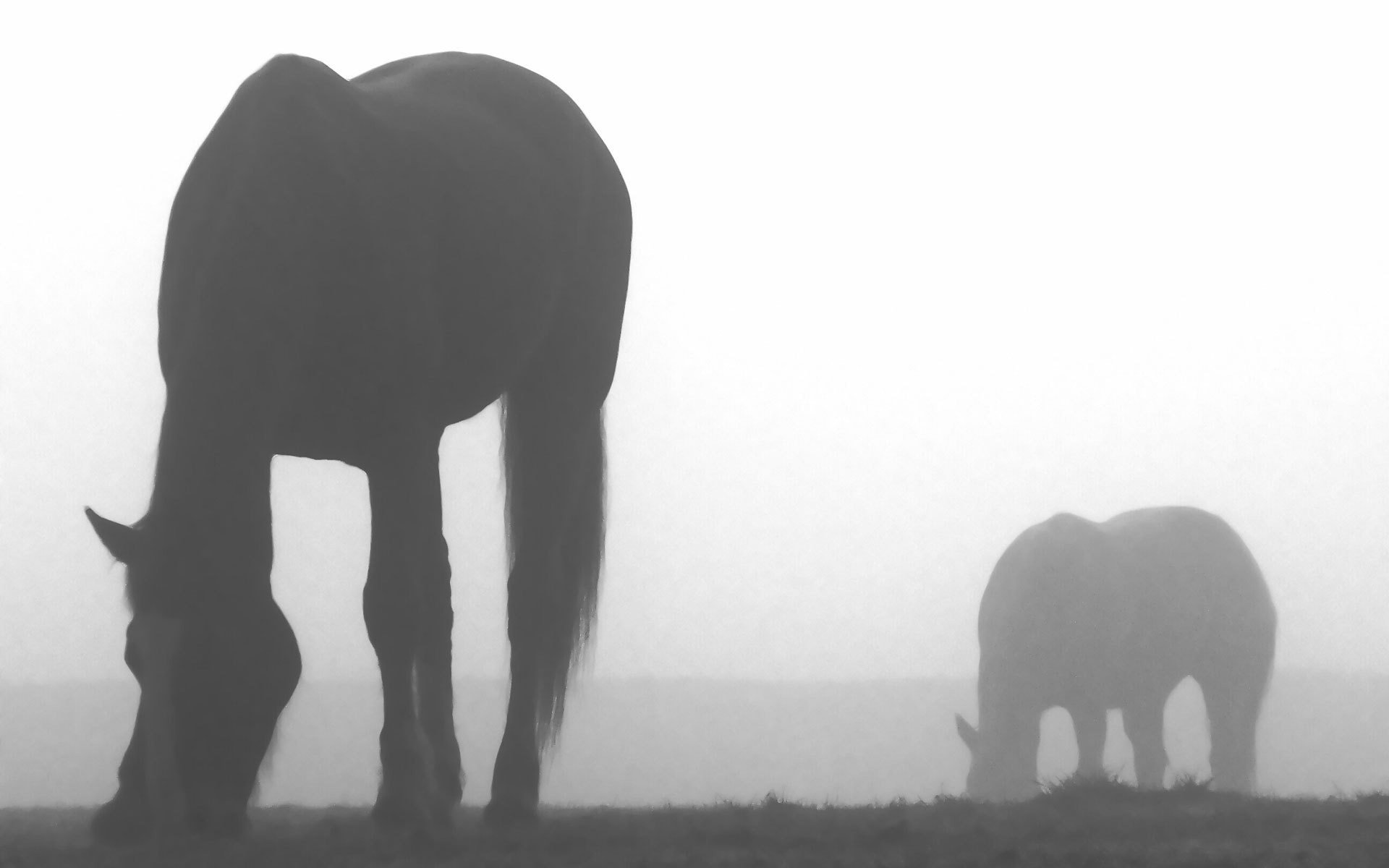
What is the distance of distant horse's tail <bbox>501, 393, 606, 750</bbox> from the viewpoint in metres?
5.78

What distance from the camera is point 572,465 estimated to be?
6.14 meters

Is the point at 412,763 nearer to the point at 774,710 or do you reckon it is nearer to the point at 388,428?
the point at 388,428

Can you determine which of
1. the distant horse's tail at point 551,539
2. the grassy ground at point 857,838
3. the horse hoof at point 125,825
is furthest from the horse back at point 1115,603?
the horse hoof at point 125,825

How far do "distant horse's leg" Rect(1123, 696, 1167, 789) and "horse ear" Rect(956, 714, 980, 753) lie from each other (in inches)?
56.1

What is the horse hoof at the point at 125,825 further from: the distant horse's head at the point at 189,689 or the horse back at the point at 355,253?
the horse back at the point at 355,253

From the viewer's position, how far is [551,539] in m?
5.95

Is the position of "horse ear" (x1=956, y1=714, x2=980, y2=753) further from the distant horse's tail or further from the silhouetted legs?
the distant horse's tail

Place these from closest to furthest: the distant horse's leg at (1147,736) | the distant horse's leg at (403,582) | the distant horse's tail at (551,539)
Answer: the distant horse's leg at (403,582) < the distant horse's tail at (551,539) < the distant horse's leg at (1147,736)

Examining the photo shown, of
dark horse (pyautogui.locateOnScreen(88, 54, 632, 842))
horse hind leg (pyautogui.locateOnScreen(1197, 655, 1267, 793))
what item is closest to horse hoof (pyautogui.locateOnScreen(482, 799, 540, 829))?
dark horse (pyautogui.locateOnScreen(88, 54, 632, 842))

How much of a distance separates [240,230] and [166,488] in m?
0.83

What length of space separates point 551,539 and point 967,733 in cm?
812

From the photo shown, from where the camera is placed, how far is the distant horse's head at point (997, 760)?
12.9 meters

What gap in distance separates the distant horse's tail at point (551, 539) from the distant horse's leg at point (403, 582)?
1.01 metres

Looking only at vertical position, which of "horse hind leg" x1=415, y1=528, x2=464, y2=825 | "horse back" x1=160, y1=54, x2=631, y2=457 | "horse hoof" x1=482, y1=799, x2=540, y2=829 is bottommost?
"horse hoof" x1=482, y1=799, x2=540, y2=829
